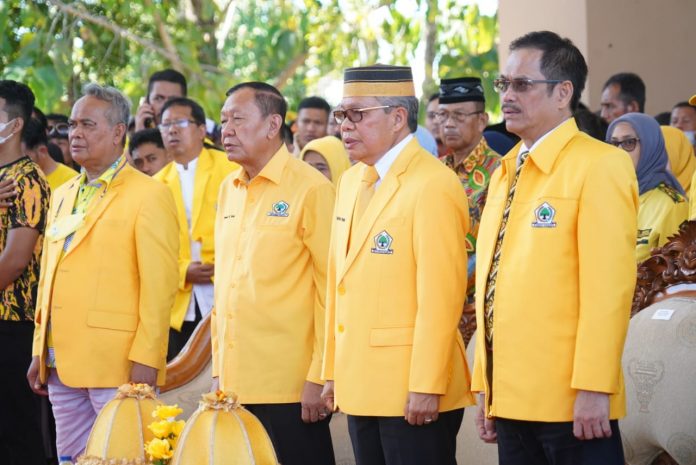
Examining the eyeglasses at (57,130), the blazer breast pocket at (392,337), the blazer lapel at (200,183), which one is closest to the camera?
the blazer breast pocket at (392,337)

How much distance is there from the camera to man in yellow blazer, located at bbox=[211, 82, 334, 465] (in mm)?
4504

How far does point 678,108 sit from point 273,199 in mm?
3747

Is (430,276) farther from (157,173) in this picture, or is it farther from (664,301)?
(157,173)

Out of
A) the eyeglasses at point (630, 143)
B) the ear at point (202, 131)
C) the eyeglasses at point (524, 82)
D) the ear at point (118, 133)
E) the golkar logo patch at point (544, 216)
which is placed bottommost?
the golkar logo patch at point (544, 216)

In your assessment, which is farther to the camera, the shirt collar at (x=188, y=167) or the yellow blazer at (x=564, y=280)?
the shirt collar at (x=188, y=167)

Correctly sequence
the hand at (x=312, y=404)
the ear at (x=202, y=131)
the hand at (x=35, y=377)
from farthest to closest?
the ear at (x=202, y=131) < the hand at (x=35, y=377) < the hand at (x=312, y=404)

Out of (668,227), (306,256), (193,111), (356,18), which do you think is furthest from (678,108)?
(356,18)

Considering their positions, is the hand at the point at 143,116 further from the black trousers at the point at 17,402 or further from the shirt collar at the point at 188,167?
the black trousers at the point at 17,402

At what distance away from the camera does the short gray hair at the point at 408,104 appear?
4117mm

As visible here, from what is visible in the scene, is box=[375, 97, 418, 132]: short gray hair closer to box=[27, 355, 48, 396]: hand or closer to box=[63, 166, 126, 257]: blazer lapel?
box=[63, 166, 126, 257]: blazer lapel

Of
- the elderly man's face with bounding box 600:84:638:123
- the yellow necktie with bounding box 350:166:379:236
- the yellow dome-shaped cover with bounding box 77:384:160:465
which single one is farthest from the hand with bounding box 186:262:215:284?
the elderly man's face with bounding box 600:84:638:123

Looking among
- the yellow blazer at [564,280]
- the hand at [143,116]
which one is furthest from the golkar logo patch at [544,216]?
the hand at [143,116]

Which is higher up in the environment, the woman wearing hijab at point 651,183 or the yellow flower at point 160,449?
the woman wearing hijab at point 651,183

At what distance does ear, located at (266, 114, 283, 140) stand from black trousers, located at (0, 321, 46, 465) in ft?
6.06
